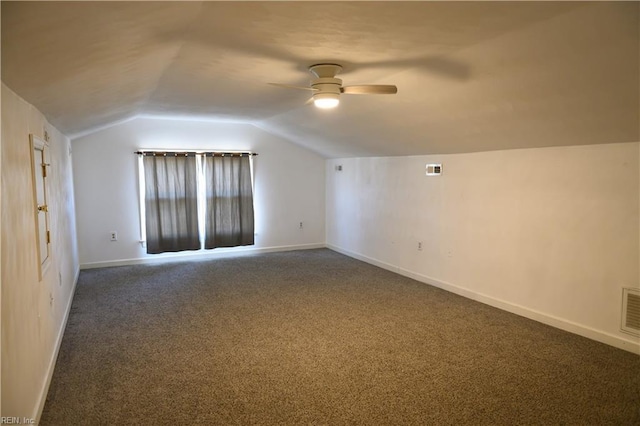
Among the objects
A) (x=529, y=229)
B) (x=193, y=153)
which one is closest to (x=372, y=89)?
(x=529, y=229)

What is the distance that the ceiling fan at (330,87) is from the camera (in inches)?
108

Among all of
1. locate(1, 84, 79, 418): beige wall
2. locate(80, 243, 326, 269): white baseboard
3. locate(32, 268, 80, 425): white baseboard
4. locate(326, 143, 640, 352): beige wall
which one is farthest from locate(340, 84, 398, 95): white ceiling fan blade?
locate(80, 243, 326, 269): white baseboard

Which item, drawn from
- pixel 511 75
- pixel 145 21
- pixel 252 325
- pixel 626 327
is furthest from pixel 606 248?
pixel 145 21

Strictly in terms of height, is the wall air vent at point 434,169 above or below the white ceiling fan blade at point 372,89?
below

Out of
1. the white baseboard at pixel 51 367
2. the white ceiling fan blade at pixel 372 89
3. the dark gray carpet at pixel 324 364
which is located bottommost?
the dark gray carpet at pixel 324 364

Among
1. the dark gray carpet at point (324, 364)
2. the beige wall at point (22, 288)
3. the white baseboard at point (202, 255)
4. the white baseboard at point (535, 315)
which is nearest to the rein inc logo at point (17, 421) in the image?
the beige wall at point (22, 288)

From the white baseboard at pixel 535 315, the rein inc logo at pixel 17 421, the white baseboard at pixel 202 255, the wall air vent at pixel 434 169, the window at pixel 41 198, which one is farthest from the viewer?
the white baseboard at pixel 202 255

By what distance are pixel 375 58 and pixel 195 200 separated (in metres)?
Result: 4.62

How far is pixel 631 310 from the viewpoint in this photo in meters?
3.16

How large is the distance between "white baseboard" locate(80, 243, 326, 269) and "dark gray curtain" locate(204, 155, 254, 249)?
0.52 ft

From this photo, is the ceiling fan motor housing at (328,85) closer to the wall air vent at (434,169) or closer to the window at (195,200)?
the wall air vent at (434,169)

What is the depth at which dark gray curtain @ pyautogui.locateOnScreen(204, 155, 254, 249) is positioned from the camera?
6.64 m

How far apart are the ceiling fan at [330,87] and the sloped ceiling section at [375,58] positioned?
95mm

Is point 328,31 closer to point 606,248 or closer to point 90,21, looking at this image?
point 90,21
